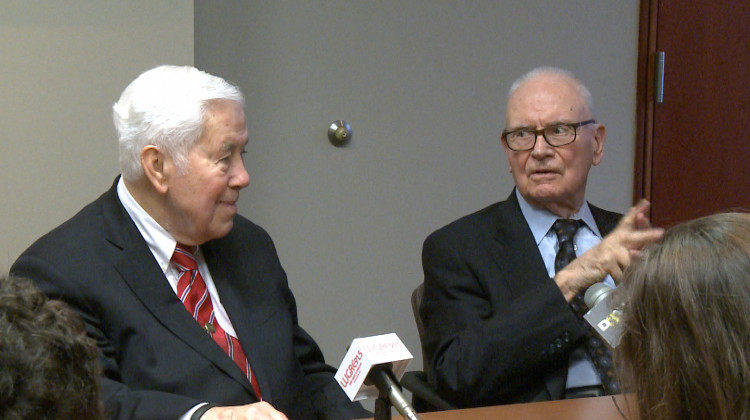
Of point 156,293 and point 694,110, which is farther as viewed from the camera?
point 694,110

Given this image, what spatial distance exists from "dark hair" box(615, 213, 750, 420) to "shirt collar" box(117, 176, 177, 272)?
50.9 inches

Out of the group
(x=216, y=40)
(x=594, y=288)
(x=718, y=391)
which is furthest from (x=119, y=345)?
(x=216, y=40)

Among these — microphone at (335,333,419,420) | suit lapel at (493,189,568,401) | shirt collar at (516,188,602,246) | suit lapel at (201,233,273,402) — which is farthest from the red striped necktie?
shirt collar at (516,188,602,246)

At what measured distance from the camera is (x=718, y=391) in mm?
1235

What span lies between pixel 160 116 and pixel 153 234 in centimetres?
30

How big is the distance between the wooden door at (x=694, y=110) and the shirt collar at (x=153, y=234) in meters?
2.68

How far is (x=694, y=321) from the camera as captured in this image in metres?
1.25

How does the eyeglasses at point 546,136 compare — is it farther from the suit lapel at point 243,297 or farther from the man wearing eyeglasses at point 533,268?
the suit lapel at point 243,297

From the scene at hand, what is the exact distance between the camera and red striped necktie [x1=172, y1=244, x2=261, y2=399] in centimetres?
228

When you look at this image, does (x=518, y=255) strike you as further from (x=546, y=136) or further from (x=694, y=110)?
(x=694, y=110)

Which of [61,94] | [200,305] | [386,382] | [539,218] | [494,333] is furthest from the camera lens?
[61,94]

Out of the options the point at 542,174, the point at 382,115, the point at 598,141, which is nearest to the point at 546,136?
the point at 542,174

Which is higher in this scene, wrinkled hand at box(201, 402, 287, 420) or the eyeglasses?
the eyeglasses

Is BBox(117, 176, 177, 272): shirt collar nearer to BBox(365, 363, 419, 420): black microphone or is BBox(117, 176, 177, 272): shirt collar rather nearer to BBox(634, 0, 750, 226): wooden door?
BBox(365, 363, 419, 420): black microphone
